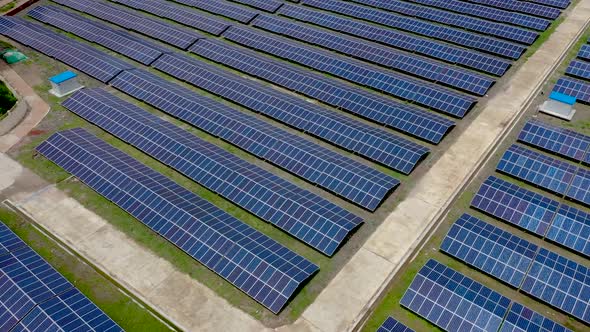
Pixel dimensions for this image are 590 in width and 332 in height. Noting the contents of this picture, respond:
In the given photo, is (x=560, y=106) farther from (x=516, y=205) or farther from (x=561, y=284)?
(x=561, y=284)

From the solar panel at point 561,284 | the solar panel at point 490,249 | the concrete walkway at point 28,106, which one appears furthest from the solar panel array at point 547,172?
the concrete walkway at point 28,106

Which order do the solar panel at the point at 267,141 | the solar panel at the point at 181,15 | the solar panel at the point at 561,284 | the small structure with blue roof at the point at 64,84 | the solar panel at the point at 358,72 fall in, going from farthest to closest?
the solar panel at the point at 181,15 → the small structure with blue roof at the point at 64,84 → the solar panel at the point at 358,72 → the solar panel at the point at 267,141 → the solar panel at the point at 561,284

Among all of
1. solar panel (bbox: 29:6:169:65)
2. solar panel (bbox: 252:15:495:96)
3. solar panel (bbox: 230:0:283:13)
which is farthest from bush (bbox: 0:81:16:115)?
solar panel (bbox: 230:0:283:13)

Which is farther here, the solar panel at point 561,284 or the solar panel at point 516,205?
the solar panel at point 516,205

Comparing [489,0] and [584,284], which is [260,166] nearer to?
[584,284]

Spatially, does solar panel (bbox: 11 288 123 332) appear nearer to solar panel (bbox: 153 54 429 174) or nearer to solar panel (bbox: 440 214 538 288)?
solar panel (bbox: 440 214 538 288)

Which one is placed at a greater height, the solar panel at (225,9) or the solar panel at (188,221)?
the solar panel at (225,9)

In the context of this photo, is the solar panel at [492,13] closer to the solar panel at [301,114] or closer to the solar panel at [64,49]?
the solar panel at [301,114]
